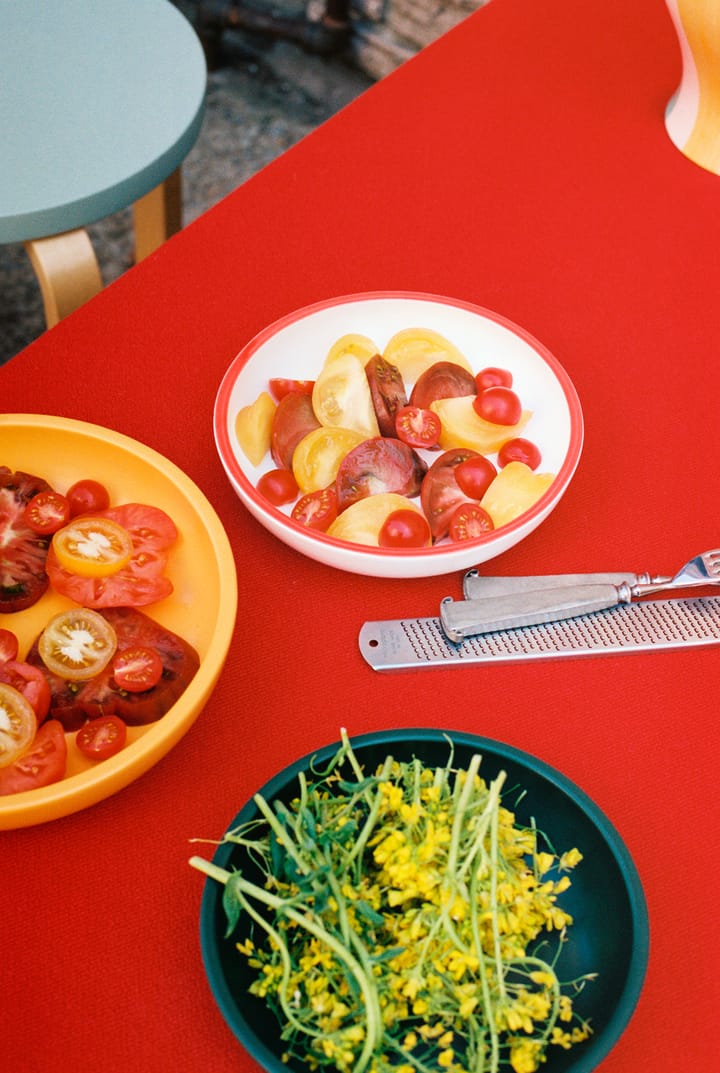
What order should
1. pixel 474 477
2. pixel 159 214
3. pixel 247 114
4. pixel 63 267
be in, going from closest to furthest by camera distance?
1. pixel 474 477
2. pixel 63 267
3. pixel 159 214
4. pixel 247 114

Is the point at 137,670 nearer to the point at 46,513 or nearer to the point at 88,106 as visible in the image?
the point at 46,513

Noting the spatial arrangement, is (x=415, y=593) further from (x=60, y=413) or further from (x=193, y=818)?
(x=60, y=413)

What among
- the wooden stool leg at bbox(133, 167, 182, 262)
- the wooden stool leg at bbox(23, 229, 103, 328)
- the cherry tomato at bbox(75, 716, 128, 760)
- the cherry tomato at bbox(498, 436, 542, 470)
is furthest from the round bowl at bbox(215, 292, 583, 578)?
the wooden stool leg at bbox(133, 167, 182, 262)

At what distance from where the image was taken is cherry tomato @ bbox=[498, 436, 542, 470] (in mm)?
1062

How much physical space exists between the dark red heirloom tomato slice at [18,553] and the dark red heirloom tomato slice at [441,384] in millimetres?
432

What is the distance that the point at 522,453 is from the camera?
1.06 m

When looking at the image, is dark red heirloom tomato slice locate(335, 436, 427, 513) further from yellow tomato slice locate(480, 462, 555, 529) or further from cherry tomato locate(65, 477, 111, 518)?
cherry tomato locate(65, 477, 111, 518)

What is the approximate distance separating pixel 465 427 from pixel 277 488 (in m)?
0.22

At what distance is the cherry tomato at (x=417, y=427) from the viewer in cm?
105

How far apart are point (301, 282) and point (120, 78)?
741 millimetres

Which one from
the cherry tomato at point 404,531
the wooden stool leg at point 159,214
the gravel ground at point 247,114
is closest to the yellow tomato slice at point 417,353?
the cherry tomato at point 404,531

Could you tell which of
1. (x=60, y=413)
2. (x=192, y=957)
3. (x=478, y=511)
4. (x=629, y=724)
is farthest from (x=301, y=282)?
(x=192, y=957)

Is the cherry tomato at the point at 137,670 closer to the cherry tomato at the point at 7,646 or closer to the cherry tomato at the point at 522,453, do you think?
the cherry tomato at the point at 7,646

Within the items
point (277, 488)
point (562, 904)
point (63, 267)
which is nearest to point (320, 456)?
point (277, 488)
